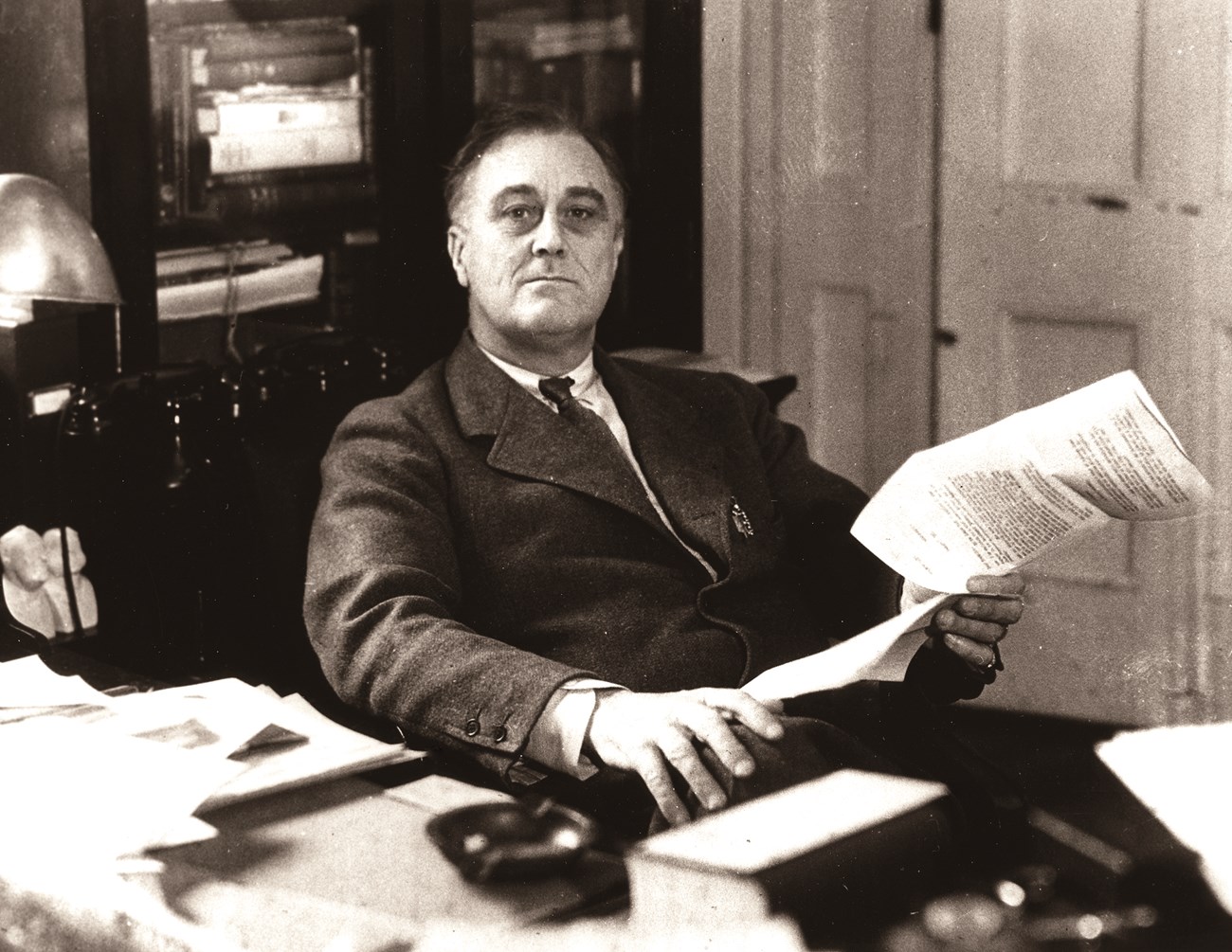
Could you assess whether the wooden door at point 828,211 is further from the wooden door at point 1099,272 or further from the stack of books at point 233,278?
the stack of books at point 233,278

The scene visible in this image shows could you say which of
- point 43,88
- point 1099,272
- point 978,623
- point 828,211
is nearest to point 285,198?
point 43,88

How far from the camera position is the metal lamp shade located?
172cm

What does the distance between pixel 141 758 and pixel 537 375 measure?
72 centimetres

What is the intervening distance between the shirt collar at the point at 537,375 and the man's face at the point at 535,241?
1 cm

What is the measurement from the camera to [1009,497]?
1303mm

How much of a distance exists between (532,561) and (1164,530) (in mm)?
1015

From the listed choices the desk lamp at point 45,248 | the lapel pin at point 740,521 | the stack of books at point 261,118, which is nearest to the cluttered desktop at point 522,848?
the lapel pin at point 740,521

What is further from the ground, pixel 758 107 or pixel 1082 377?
pixel 758 107

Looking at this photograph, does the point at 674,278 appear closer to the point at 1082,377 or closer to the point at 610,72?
the point at 610,72

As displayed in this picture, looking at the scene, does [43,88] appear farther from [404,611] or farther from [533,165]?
[404,611]

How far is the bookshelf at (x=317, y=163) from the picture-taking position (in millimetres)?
2104

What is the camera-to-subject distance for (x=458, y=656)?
146cm

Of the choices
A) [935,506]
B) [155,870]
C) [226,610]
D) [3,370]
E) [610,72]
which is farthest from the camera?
[610,72]

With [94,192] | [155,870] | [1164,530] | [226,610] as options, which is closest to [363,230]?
[94,192]
